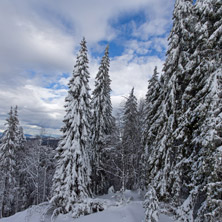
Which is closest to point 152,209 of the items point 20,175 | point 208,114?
point 208,114

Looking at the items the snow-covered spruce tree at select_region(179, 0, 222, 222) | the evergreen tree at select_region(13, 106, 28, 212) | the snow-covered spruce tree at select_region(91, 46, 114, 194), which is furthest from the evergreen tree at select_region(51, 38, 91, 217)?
the evergreen tree at select_region(13, 106, 28, 212)

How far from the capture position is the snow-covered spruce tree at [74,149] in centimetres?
1488

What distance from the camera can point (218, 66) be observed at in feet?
26.6

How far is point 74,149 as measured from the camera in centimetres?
1566

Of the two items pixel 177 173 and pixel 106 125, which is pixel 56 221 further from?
pixel 106 125

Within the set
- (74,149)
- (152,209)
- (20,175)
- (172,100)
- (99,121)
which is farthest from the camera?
(20,175)

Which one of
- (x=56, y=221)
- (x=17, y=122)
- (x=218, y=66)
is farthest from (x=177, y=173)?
(x=17, y=122)

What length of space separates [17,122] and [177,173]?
26520 millimetres

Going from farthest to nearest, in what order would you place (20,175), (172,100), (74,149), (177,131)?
(20,175)
(74,149)
(172,100)
(177,131)

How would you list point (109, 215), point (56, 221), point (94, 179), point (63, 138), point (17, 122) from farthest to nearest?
point (17, 122), point (94, 179), point (63, 138), point (56, 221), point (109, 215)

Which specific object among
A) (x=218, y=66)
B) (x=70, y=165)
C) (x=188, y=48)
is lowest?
(x=70, y=165)

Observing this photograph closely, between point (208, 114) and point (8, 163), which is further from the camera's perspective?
point (8, 163)

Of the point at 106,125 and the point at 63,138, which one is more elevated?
the point at 106,125

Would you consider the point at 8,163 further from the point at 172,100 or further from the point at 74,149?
the point at 172,100
